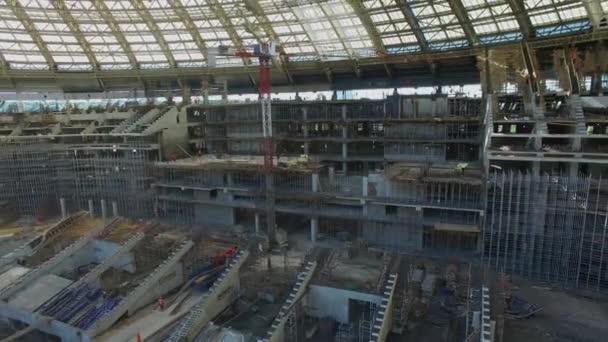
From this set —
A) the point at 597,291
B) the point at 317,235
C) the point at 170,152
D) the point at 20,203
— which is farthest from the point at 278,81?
the point at 597,291

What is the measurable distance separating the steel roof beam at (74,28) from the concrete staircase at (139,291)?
30543 millimetres

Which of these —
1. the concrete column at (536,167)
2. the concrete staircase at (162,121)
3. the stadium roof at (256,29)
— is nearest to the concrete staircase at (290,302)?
the concrete column at (536,167)

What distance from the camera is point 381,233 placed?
2639 cm

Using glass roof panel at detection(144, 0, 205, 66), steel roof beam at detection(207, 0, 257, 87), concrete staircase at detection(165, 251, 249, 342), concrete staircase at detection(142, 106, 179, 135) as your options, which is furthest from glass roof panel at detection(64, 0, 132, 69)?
concrete staircase at detection(165, 251, 249, 342)

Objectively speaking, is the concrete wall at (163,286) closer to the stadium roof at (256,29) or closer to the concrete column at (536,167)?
the concrete column at (536,167)

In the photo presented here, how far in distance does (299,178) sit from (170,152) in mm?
14703

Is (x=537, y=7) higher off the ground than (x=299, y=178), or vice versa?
(x=537, y=7)

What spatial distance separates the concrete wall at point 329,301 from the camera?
66.1 ft

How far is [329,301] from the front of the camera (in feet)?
67.6

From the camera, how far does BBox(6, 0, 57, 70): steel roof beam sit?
3934cm

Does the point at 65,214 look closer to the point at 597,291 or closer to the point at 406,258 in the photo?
the point at 406,258

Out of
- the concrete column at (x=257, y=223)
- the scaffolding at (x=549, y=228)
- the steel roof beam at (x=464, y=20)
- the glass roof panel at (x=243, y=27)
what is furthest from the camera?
the glass roof panel at (x=243, y=27)

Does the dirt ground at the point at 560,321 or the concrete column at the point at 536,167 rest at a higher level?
the concrete column at the point at 536,167

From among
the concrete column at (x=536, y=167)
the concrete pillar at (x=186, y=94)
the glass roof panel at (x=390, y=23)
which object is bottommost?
the concrete column at (x=536, y=167)
